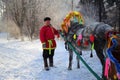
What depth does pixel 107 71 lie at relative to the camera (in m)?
4.39

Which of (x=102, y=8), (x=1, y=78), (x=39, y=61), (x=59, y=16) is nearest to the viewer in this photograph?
(x=1, y=78)

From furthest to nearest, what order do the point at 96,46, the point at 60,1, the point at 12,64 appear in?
the point at 60,1 < the point at 12,64 < the point at 96,46

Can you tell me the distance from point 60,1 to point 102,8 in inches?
716

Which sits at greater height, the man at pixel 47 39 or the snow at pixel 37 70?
the man at pixel 47 39

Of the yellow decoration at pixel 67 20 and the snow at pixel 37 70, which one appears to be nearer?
the snow at pixel 37 70

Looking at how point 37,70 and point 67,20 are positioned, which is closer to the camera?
point 37,70

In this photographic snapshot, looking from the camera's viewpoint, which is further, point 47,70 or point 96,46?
point 47,70

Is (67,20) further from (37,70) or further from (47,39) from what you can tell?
(37,70)

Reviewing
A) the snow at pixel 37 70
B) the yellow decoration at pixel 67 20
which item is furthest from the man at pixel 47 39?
the snow at pixel 37 70

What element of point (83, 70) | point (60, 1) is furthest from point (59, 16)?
point (83, 70)

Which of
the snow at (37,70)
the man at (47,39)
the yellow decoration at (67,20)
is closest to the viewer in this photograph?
the snow at (37,70)

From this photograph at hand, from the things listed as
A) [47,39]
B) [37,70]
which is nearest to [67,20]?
[47,39]

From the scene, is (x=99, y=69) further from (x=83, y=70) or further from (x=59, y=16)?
(x=59, y=16)

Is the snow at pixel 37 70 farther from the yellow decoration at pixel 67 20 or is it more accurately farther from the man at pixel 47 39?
A: the yellow decoration at pixel 67 20
